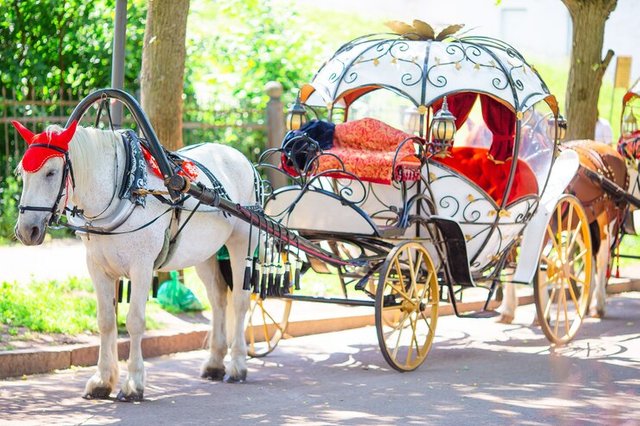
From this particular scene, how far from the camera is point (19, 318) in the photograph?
9469mm

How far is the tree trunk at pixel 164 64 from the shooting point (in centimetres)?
1043

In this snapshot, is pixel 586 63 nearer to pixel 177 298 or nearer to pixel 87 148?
pixel 177 298

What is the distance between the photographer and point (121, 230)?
25.1 feet

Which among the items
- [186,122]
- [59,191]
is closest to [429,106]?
[59,191]

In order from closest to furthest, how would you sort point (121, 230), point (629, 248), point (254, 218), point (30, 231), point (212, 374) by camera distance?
point (30, 231), point (121, 230), point (254, 218), point (212, 374), point (629, 248)

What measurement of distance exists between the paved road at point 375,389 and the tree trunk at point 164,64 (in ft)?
7.16

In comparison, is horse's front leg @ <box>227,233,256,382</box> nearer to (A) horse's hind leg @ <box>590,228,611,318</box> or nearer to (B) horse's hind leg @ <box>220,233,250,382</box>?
(B) horse's hind leg @ <box>220,233,250,382</box>

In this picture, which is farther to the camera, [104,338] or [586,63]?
[586,63]

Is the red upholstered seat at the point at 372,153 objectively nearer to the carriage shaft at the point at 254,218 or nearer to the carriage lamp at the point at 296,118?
the carriage lamp at the point at 296,118

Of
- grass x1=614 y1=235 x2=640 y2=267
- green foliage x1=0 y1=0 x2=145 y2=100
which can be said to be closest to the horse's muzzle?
green foliage x1=0 y1=0 x2=145 y2=100

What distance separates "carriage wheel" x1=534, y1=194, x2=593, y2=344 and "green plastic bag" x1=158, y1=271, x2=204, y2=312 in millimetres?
3054

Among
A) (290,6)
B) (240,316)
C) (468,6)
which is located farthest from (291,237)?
(468,6)

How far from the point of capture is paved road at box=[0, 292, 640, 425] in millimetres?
7496

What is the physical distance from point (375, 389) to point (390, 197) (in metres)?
1.71
